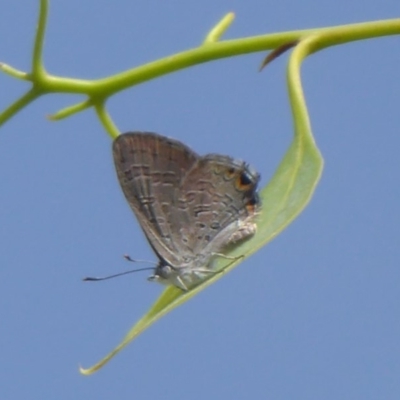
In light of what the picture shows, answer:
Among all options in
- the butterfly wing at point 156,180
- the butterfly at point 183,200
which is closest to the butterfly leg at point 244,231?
the butterfly at point 183,200

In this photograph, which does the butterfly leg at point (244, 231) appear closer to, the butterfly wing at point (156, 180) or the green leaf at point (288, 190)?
the green leaf at point (288, 190)

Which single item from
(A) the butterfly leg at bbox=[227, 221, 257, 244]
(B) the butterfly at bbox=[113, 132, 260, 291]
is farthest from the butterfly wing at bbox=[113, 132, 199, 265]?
(A) the butterfly leg at bbox=[227, 221, 257, 244]

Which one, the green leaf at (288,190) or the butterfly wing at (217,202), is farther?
the butterfly wing at (217,202)

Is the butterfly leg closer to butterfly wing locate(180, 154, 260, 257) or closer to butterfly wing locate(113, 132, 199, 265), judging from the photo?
butterfly wing locate(180, 154, 260, 257)

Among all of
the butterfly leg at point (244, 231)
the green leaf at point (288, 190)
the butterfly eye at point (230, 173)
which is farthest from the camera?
the butterfly eye at point (230, 173)

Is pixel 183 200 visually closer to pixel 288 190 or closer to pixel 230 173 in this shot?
pixel 230 173

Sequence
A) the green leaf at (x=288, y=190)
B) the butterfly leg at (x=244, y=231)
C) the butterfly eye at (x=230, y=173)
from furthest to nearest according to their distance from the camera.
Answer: the butterfly eye at (x=230, y=173) < the butterfly leg at (x=244, y=231) < the green leaf at (x=288, y=190)

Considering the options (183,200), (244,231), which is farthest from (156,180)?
(244,231)
